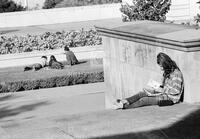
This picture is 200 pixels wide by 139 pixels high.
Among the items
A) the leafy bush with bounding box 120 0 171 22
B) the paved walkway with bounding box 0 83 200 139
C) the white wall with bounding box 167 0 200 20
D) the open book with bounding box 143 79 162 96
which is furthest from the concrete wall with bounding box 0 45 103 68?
the white wall with bounding box 167 0 200 20

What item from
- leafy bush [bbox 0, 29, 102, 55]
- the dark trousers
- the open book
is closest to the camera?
the dark trousers

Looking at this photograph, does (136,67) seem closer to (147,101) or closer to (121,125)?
(147,101)

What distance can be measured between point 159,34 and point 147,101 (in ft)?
4.66

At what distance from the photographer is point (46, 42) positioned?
2128 centimetres

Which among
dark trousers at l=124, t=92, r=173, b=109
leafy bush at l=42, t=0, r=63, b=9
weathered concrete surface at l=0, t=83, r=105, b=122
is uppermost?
dark trousers at l=124, t=92, r=173, b=109

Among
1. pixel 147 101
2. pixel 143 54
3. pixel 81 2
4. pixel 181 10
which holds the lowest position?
pixel 181 10

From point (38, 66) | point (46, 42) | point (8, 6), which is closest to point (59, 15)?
point (8, 6)

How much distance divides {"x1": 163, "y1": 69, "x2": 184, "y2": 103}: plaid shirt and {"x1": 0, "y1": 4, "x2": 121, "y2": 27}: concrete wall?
29013 millimetres

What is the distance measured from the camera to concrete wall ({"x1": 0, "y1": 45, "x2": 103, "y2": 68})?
19.8m

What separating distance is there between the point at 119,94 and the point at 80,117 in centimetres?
393

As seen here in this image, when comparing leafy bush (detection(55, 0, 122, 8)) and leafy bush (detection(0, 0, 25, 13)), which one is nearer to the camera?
leafy bush (detection(0, 0, 25, 13))

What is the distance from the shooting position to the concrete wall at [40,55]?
19797mm

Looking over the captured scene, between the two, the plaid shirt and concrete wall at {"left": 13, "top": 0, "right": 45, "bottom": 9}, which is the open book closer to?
the plaid shirt

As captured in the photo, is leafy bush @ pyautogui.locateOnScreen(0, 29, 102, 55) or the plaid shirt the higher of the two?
the plaid shirt
